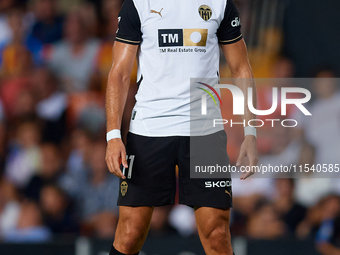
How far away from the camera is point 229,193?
2.66 meters

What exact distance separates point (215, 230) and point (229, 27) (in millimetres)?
1105

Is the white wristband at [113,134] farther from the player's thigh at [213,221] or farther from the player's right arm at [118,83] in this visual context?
the player's thigh at [213,221]

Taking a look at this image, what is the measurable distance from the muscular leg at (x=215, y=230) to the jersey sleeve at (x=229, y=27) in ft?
3.09

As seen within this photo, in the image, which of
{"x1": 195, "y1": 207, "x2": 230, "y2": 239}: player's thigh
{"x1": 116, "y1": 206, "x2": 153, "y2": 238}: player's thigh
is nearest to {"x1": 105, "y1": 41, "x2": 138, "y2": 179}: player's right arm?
{"x1": 116, "y1": 206, "x2": 153, "y2": 238}: player's thigh

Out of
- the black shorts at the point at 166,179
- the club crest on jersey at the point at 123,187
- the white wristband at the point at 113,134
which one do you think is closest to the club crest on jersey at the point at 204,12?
the black shorts at the point at 166,179

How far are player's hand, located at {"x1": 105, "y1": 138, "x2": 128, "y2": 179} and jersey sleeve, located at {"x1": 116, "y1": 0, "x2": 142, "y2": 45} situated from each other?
55 centimetres

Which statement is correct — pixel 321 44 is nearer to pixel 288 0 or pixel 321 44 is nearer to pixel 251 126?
Answer: pixel 288 0

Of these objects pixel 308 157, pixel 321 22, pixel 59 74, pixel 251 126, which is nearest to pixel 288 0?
pixel 321 22

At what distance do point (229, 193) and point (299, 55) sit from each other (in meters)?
3.43

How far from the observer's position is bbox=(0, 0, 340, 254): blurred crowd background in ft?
16.0

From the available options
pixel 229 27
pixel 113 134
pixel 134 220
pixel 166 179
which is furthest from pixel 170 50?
pixel 134 220

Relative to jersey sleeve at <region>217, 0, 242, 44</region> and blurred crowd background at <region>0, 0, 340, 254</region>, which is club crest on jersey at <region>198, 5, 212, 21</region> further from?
blurred crowd background at <region>0, 0, 340, 254</region>

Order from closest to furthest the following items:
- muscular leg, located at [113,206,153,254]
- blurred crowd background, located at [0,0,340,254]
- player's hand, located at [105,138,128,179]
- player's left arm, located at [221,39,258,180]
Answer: player's hand, located at [105,138,128,179], muscular leg, located at [113,206,153,254], player's left arm, located at [221,39,258,180], blurred crowd background, located at [0,0,340,254]

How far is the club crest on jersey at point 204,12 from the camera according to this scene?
2689mm
